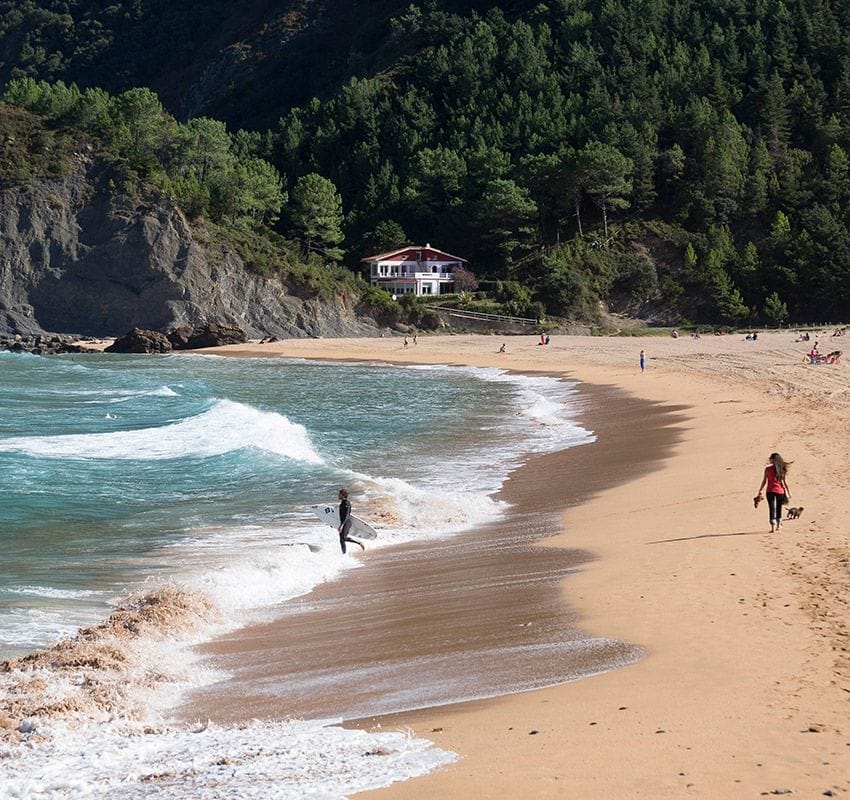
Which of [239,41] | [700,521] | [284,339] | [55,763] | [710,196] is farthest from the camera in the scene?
[239,41]

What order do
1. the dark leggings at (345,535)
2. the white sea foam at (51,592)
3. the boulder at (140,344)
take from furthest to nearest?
the boulder at (140,344), the dark leggings at (345,535), the white sea foam at (51,592)

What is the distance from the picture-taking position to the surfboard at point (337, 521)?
696 inches

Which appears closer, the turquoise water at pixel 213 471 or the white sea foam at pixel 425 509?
the turquoise water at pixel 213 471

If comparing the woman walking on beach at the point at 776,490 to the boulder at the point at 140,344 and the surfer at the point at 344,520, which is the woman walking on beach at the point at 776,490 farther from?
the boulder at the point at 140,344

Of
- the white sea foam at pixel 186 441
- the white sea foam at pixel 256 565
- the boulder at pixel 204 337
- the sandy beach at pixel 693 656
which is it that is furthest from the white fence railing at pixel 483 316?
the white sea foam at pixel 256 565

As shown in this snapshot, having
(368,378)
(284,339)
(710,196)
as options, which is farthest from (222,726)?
(710,196)

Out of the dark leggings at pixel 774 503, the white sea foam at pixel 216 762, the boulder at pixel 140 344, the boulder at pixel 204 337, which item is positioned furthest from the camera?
the boulder at pixel 204 337

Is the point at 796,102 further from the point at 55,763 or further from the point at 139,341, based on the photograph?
the point at 55,763

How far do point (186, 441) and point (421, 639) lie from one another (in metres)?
19.1

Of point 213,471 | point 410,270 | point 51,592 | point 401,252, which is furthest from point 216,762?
point 410,270

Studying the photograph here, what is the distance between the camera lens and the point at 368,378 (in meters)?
53.2

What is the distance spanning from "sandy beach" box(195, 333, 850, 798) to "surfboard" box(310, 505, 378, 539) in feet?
9.91

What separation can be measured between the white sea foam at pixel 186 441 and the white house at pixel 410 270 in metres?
59.6

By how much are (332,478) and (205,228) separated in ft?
221
